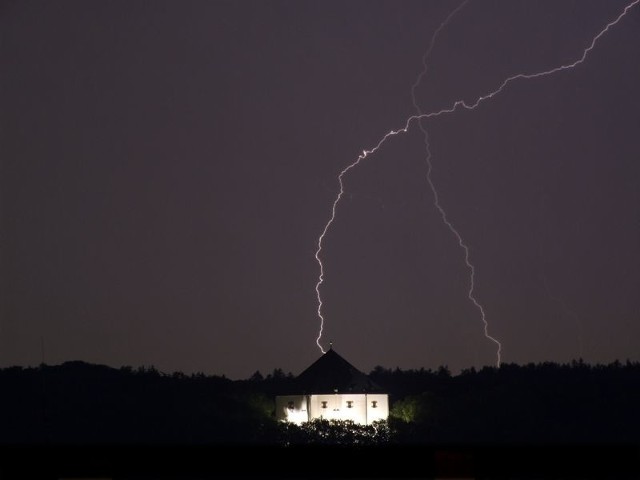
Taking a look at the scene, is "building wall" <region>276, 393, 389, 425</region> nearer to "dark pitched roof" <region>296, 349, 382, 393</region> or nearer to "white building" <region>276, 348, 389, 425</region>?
Answer: "white building" <region>276, 348, 389, 425</region>

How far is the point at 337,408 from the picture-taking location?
45.6 meters

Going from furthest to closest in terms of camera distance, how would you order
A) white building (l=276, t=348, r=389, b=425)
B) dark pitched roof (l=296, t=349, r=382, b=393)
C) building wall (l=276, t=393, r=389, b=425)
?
dark pitched roof (l=296, t=349, r=382, b=393) → white building (l=276, t=348, r=389, b=425) → building wall (l=276, t=393, r=389, b=425)

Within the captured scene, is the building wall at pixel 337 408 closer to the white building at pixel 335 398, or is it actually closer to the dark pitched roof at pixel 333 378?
the white building at pixel 335 398

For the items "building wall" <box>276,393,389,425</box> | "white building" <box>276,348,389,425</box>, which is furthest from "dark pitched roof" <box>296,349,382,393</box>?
"building wall" <box>276,393,389,425</box>

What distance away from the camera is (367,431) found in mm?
42250

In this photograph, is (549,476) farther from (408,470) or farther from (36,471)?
(36,471)

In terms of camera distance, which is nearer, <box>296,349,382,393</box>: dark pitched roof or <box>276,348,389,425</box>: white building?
<box>276,348,389,425</box>: white building

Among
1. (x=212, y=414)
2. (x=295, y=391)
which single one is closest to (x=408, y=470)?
(x=295, y=391)

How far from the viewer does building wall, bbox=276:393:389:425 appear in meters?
45.2

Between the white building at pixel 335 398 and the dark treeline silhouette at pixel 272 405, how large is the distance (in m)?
0.70

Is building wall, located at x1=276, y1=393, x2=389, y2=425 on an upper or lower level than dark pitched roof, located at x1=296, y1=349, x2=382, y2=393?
lower

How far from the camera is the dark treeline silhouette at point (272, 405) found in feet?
164

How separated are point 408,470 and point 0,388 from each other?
62342mm

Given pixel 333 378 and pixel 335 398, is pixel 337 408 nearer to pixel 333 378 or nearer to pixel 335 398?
pixel 335 398
